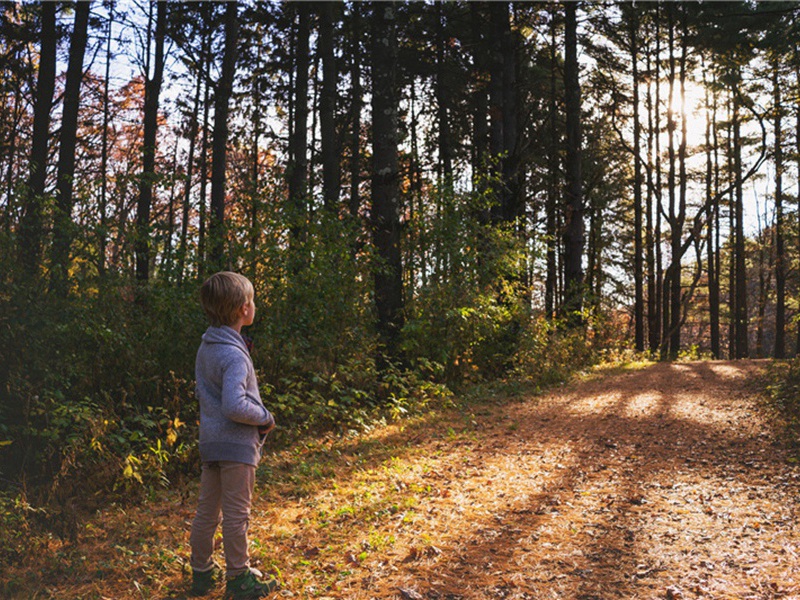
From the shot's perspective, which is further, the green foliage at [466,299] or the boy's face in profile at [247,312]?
the green foliage at [466,299]

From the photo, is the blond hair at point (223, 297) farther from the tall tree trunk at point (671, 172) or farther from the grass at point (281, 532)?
the tall tree trunk at point (671, 172)

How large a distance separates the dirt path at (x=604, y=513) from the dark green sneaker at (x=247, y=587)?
42cm

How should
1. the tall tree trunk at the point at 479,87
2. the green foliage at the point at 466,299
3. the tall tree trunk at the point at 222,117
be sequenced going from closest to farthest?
1. the green foliage at the point at 466,299
2. the tall tree trunk at the point at 222,117
3. the tall tree trunk at the point at 479,87

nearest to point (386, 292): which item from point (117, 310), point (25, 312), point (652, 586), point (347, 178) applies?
point (117, 310)

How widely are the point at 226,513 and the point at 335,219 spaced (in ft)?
20.3

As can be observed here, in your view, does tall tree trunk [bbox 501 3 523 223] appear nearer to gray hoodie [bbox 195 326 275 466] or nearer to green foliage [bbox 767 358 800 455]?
green foliage [bbox 767 358 800 455]

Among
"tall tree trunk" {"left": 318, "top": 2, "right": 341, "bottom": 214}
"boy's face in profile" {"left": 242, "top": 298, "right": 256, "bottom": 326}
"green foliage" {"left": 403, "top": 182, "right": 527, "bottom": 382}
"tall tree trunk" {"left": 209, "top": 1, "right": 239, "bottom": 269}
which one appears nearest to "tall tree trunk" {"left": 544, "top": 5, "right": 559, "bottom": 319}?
"tall tree trunk" {"left": 318, "top": 2, "right": 341, "bottom": 214}

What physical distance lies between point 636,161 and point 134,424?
72.7 feet

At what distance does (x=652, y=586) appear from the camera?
11.3 feet

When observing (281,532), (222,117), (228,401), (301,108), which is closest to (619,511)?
(281,532)

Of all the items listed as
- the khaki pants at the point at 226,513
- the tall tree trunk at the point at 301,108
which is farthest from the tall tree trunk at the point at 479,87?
the khaki pants at the point at 226,513

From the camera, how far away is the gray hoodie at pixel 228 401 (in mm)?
3170

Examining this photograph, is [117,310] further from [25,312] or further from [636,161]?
[636,161]

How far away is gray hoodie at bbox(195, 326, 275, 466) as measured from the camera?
3170 mm
